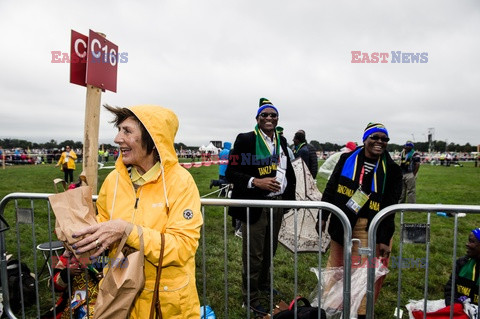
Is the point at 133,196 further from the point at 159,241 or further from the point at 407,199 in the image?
the point at 407,199

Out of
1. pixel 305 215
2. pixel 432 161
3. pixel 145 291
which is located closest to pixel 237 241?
pixel 305 215

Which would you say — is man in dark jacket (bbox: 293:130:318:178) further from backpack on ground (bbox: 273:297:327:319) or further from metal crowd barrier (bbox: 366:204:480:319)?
metal crowd barrier (bbox: 366:204:480:319)

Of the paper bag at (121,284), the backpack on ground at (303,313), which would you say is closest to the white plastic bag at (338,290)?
the backpack on ground at (303,313)

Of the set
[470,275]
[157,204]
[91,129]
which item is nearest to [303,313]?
[157,204]

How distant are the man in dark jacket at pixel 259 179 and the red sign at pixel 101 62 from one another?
1.42m

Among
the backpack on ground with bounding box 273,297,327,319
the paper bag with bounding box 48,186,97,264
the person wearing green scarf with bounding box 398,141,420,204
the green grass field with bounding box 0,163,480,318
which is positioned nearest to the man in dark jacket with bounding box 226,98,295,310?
the green grass field with bounding box 0,163,480,318

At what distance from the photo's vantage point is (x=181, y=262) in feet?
5.32

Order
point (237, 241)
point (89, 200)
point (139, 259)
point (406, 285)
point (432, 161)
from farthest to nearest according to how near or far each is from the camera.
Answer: point (432, 161), point (237, 241), point (406, 285), point (89, 200), point (139, 259)

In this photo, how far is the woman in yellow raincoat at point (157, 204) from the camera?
1.62 metres

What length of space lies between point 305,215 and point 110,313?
3253mm

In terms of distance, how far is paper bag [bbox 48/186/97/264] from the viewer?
153 centimetres

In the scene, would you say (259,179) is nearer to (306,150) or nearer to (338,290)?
(338,290)

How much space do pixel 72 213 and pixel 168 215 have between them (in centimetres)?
49

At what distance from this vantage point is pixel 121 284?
1472 millimetres
